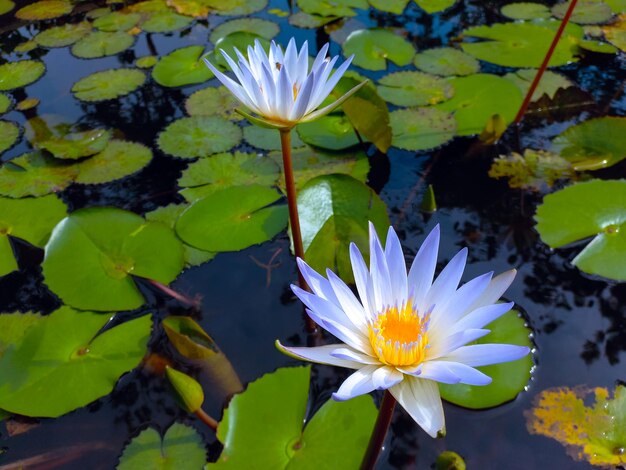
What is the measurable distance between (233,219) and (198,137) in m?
0.80

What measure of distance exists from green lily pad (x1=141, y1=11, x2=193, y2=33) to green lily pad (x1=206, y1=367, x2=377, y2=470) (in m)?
3.43

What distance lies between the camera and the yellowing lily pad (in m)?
1.75

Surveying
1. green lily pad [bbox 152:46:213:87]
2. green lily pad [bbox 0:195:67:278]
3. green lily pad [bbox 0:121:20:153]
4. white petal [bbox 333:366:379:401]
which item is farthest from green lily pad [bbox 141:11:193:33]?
white petal [bbox 333:366:379:401]

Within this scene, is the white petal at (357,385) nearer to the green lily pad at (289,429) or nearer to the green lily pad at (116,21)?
the green lily pad at (289,429)

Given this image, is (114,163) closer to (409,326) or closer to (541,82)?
(409,326)

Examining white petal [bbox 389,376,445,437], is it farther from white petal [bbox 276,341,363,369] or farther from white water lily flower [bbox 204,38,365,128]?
white water lily flower [bbox 204,38,365,128]

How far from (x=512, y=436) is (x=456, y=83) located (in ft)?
7.58

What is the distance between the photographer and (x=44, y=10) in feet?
15.3

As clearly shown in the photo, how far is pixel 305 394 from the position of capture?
1861 millimetres

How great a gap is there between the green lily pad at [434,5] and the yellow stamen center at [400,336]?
356 centimetres

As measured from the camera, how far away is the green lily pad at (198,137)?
3.01 metres

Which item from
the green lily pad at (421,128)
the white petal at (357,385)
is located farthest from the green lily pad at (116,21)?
the white petal at (357,385)

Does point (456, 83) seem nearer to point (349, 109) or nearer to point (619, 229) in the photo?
point (349, 109)

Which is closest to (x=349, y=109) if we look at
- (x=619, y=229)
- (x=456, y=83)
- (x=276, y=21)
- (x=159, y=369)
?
(x=456, y=83)
